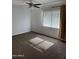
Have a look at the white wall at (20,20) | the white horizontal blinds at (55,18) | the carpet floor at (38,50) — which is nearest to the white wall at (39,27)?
the white horizontal blinds at (55,18)

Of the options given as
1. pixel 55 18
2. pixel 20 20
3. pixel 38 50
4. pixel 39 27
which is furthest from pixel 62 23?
pixel 20 20

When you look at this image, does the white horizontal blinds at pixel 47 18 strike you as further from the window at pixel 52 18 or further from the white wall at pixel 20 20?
the white wall at pixel 20 20

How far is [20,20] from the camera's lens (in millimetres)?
7609

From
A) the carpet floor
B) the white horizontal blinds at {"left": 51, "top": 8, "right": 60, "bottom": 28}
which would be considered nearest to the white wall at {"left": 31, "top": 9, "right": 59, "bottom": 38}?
the white horizontal blinds at {"left": 51, "top": 8, "right": 60, "bottom": 28}

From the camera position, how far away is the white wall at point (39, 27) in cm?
626

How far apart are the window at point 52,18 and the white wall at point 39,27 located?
311 mm

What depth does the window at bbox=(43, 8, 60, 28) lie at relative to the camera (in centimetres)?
590

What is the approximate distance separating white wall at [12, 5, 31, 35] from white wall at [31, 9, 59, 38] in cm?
49

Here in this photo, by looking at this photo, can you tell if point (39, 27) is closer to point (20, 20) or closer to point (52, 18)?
point (20, 20)

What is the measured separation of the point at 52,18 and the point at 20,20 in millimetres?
2744

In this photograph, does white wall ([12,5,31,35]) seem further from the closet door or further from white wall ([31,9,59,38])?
the closet door
